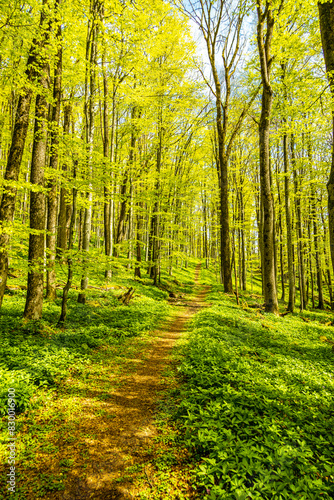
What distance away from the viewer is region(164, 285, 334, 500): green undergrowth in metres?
2.53

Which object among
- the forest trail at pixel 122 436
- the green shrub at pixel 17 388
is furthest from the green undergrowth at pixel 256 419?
the green shrub at pixel 17 388

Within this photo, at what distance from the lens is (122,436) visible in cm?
362

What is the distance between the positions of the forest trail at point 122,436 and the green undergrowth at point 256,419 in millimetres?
586

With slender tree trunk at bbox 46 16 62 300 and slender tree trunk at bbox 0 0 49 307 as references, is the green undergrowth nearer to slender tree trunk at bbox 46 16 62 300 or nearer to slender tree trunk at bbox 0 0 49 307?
slender tree trunk at bbox 0 0 49 307

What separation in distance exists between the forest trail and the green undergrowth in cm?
59

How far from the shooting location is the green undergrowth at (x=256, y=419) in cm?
253

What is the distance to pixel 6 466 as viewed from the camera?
2.91 metres

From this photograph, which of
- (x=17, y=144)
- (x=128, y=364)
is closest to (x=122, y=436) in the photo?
(x=128, y=364)

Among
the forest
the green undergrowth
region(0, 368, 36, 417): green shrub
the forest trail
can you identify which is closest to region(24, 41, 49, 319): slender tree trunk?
the forest

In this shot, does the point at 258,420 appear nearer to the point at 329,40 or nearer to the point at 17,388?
the point at 17,388

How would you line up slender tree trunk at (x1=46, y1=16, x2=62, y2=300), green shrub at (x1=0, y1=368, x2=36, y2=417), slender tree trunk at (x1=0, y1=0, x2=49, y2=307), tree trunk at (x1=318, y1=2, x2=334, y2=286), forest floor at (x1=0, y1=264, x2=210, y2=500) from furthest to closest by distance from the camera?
slender tree trunk at (x1=46, y1=16, x2=62, y2=300)
slender tree trunk at (x1=0, y1=0, x2=49, y2=307)
tree trunk at (x1=318, y1=2, x2=334, y2=286)
green shrub at (x1=0, y1=368, x2=36, y2=417)
forest floor at (x1=0, y1=264, x2=210, y2=500)

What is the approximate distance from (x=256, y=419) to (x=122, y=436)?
206 centimetres

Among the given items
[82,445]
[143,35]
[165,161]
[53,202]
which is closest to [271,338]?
[82,445]

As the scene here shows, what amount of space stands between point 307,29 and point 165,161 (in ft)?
40.4
